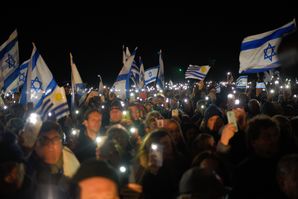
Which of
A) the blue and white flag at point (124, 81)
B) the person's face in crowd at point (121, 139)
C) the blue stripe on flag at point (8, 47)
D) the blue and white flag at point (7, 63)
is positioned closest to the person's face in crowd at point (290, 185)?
the person's face in crowd at point (121, 139)

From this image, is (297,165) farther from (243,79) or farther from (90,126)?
(243,79)

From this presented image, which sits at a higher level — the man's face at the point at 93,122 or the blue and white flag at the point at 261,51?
the blue and white flag at the point at 261,51

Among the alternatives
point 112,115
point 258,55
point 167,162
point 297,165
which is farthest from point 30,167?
point 258,55

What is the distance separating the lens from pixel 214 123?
6.82 meters

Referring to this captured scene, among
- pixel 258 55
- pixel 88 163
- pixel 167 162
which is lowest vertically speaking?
pixel 167 162

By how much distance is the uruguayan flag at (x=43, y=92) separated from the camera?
24.3ft

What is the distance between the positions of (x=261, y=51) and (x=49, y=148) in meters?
5.50

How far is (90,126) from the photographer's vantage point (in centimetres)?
640

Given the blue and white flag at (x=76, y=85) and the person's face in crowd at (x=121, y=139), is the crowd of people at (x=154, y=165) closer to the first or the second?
the person's face in crowd at (x=121, y=139)

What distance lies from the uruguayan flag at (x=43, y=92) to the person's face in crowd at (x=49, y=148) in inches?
109

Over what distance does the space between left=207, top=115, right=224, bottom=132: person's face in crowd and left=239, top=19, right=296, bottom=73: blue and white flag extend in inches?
78.1

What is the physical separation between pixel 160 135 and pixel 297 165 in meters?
1.80

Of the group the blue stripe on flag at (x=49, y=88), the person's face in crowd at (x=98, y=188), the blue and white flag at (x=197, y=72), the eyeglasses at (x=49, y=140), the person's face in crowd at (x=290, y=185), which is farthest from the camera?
the blue and white flag at (x=197, y=72)

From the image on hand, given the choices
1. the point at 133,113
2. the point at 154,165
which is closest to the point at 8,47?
the point at 133,113
